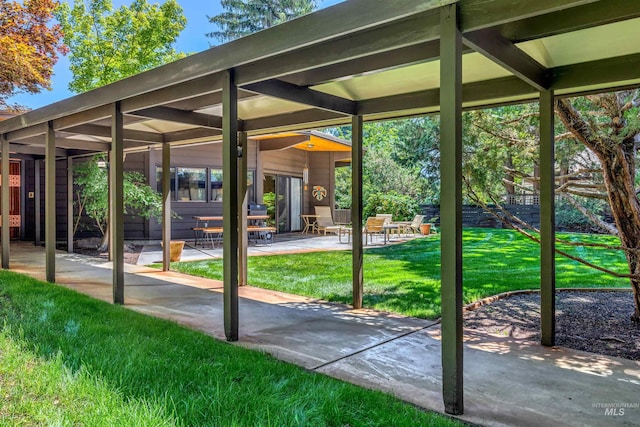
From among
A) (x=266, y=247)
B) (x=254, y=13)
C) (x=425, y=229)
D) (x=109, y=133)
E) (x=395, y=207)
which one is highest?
(x=254, y=13)

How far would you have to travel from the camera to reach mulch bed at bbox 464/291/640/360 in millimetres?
3990

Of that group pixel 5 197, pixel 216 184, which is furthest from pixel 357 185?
pixel 216 184

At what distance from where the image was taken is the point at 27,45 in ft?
34.3

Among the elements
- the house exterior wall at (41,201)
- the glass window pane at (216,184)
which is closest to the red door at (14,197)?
the house exterior wall at (41,201)

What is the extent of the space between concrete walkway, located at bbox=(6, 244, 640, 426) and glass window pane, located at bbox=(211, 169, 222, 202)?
7.47 m

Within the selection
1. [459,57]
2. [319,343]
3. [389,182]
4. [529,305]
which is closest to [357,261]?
[319,343]

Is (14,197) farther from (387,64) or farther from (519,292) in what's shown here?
(519,292)

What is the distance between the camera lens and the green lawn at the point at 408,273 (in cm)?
595

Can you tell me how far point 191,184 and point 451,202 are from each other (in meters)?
11.3

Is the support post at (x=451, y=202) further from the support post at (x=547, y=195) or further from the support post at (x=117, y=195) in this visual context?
the support post at (x=117, y=195)

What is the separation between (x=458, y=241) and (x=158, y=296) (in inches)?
175

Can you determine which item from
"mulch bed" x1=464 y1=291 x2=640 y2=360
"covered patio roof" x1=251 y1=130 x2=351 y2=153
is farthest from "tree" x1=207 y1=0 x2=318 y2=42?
"mulch bed" x1=464 y1=291 x2=640 y2=360

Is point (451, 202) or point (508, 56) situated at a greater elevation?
point (508, 56)

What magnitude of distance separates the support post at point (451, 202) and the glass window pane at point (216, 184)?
37.0ft
